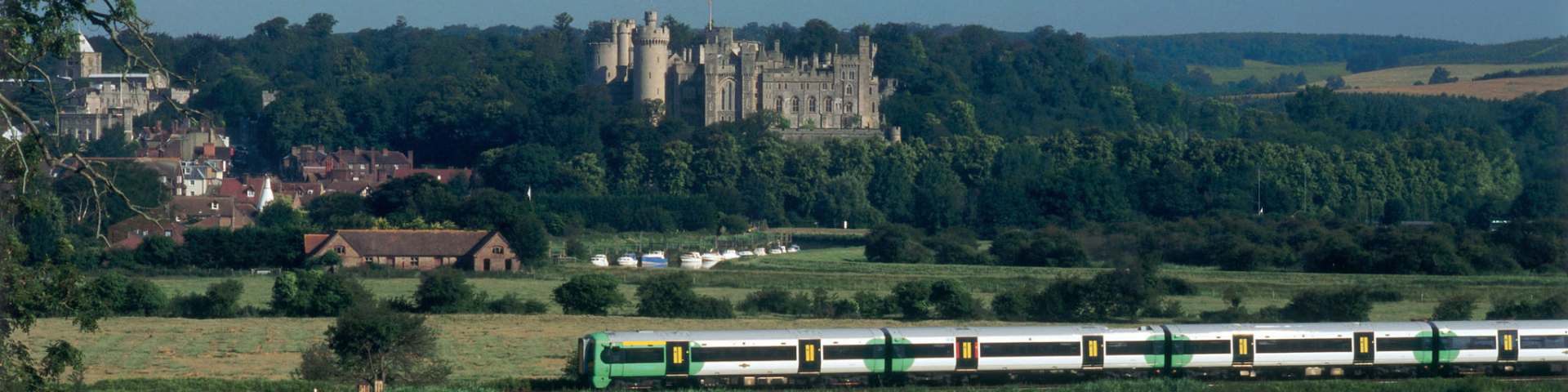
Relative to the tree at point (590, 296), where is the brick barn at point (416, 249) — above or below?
above

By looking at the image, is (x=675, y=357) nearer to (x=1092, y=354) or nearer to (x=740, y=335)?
(x=740, y=335)

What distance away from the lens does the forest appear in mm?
84188

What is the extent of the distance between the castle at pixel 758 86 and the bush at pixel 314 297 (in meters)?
65.9

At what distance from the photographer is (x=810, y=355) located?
29.8m

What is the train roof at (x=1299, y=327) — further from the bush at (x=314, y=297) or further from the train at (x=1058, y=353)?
the bush at (x=314, y=297)

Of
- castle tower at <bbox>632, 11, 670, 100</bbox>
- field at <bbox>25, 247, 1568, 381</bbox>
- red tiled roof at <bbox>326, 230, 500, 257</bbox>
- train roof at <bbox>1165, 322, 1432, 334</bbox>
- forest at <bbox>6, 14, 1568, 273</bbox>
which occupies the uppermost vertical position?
castle tower at <bbox>632, 11, 670, 100</bbox>

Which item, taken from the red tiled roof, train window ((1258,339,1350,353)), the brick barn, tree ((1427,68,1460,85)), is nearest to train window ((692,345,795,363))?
train window ((1258,339,1350,353))

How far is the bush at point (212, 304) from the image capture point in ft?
148

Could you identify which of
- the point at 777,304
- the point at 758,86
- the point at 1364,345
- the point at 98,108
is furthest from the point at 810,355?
the point at 98,108

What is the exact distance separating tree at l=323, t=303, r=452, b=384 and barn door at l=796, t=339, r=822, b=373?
6.02 meters

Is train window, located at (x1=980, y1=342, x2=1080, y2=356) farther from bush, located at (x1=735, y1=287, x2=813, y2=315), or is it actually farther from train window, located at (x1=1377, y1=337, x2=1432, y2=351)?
bush, located at (x1=735, y1=287, x2=813, y2=315)

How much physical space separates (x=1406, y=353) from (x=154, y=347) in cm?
2418

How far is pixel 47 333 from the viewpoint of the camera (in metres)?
40.2

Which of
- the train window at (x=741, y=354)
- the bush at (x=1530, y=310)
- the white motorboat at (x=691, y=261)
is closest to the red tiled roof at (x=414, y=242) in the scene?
the white motorboat at (x=691, y=261)
